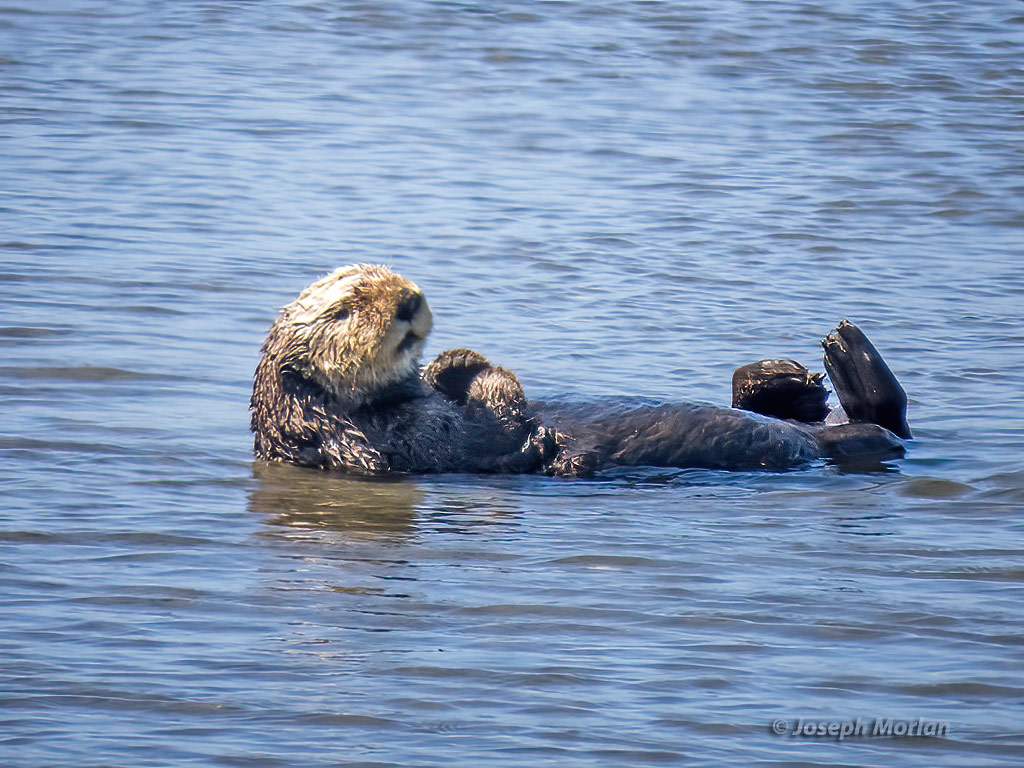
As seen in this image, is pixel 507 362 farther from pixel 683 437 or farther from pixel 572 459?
pixel 683 437

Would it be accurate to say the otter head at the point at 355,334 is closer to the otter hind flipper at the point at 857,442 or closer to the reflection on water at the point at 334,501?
the reflection on water at the point at 334,501

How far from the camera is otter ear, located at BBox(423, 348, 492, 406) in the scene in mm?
5336

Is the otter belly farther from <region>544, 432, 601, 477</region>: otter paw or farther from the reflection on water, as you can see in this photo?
the reflection on water

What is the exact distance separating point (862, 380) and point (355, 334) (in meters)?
1.84

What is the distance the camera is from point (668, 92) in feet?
41.9

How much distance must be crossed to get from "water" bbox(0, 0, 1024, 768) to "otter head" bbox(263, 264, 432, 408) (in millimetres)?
387

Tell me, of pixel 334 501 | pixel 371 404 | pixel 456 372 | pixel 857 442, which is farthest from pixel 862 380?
pixel 334 501

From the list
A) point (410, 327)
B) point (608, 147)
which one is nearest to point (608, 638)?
point (410, 327)

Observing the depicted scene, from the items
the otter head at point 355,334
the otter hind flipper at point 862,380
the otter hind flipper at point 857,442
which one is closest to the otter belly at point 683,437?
the otter hind flipper at point 857,442

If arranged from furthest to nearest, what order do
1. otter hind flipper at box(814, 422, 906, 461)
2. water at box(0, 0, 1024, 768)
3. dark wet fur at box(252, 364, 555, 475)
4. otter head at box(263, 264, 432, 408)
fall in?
otter hind flipper at box(814, 422, 906, 461), dark wet fur at box(252, 364, 555, 475), otter head at box(263, 264, 432, 408), water at box(0, 0, 1024, 768)

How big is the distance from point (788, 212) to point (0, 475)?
5837mm

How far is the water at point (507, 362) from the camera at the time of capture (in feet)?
11.2

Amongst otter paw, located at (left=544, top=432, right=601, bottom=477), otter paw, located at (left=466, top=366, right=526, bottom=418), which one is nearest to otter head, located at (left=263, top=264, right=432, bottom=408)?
otter paw, located at (left=466, top=366, right=526, bottom=418)

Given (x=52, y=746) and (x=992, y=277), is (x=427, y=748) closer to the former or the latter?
(x=52, y=746)
